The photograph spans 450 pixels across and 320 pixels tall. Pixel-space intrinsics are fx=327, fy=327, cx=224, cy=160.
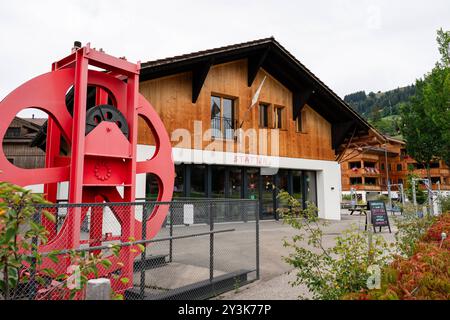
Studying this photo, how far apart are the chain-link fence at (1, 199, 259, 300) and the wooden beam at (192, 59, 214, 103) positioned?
23.9 ft

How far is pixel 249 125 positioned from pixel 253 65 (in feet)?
9.45

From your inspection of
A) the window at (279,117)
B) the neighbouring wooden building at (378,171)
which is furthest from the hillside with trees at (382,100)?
the window at (279,117)

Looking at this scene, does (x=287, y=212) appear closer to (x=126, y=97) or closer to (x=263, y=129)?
(x=126, y=97)

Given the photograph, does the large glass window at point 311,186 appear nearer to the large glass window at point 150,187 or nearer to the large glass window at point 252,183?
the large glass window at point 252,183

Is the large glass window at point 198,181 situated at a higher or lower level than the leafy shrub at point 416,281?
higher

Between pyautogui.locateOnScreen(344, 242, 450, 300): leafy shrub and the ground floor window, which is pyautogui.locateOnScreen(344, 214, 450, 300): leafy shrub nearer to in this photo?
pyautogui.locateOnScreen(344, 242, 450, 300): leafy shrub

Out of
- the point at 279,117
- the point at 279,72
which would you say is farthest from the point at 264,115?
the point at 279,72

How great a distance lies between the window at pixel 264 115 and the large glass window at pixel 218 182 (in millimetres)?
3325

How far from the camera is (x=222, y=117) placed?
1430 cm

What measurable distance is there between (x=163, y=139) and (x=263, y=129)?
9721 millimetres

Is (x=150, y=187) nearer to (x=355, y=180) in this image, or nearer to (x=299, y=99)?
(x=299, y=99)

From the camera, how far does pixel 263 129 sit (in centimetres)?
1553

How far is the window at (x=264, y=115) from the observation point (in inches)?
630
